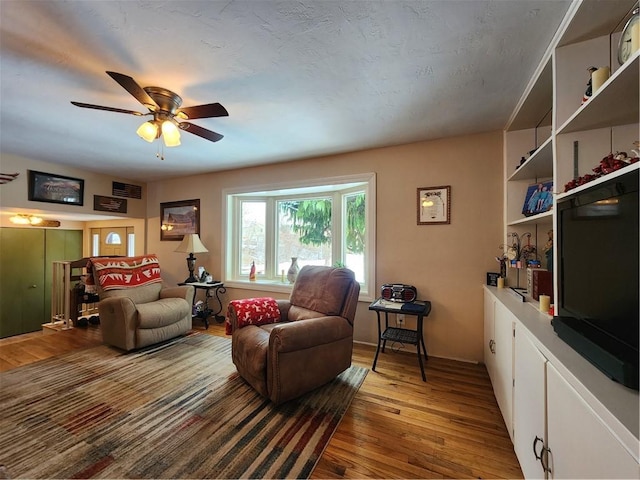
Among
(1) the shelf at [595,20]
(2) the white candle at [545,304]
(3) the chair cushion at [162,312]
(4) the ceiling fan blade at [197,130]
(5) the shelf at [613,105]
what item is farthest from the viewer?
(3) the chair cushion at [162,312]

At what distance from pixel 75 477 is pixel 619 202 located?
265 cm

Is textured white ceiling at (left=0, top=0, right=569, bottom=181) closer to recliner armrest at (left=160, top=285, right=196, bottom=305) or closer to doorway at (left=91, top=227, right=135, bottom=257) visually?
recliner armrest at (left=160, top=285, right=196, bottom=305)

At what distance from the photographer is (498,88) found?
73.8 inches

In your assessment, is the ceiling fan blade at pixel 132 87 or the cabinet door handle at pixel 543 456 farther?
the ceiling fan blade at pixel 132 87

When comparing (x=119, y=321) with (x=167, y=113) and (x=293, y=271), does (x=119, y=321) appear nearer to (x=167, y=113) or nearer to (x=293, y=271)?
(x=293, y=271)

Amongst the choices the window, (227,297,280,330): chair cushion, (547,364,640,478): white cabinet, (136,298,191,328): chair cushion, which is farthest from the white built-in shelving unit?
(136,298,191,328): chair cushion

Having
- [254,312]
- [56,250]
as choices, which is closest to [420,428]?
[254,312]

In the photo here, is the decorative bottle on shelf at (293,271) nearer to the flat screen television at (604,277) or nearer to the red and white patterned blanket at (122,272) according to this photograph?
the red and white patterned blanket at (122,272)

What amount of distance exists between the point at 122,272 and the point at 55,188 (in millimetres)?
1744

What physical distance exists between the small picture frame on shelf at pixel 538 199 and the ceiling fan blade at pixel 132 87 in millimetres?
2678

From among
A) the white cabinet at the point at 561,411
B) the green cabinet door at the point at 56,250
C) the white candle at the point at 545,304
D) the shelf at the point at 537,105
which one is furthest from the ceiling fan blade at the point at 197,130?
the green cabinet door at the point at 56,250

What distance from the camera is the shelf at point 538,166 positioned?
170 centimetres

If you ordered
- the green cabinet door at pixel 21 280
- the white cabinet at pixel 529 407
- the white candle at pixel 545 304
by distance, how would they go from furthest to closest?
1. the green cabinet door at pixel 21 280
2. the white candle at pixel 545 304
3. the white cabinet at pixel 529 407

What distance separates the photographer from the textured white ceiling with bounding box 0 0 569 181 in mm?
1257
